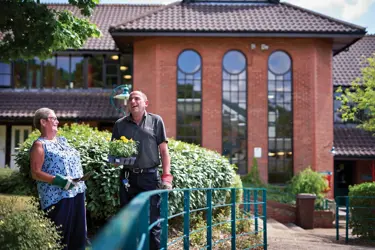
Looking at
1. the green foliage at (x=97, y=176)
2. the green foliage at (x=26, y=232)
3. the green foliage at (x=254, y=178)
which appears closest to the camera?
the green foliage at (x=26, y=232)

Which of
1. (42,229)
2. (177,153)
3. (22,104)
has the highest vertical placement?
(22,104)

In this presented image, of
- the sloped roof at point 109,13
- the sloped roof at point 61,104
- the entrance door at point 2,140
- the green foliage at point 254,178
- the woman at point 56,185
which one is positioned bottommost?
the green foliage at point 254,178

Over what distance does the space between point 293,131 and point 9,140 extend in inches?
458

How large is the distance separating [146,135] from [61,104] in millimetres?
17867

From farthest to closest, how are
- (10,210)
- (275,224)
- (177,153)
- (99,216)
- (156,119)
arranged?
(275,224), (177,153), (99,216), (156,119), (10,210)

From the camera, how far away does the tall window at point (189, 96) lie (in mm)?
22969

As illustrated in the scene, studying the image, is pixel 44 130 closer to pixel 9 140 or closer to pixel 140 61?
pixel 140 61

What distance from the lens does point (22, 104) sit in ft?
76.8

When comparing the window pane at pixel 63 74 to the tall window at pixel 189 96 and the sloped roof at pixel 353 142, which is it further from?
the sloped roof at pixel 353 142

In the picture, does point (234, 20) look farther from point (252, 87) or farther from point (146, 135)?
point (146, 135)

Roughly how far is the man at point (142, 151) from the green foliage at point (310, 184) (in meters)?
15.2

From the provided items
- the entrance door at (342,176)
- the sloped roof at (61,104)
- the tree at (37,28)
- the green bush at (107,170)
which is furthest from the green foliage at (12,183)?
the entrance door at (342,176)

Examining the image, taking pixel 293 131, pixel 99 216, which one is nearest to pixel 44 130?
pixel 99 216

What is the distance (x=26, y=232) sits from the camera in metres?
5.27
